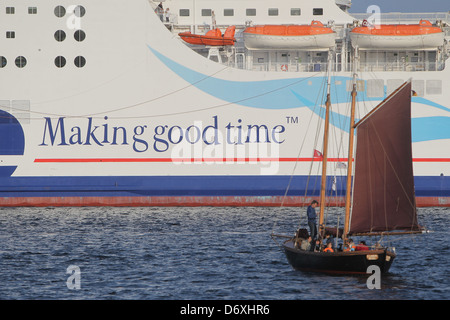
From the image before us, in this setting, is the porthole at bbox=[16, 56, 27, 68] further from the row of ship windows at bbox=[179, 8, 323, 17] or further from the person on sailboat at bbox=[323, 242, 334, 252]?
the person on sailboat at bbox=[323, 242, 334, 252]

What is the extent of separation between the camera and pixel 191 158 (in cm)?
4306

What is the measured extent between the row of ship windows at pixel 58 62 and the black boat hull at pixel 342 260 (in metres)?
20.4

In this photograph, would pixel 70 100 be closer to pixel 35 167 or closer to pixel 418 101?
pixel 35 167

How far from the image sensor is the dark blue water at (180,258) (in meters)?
24.5

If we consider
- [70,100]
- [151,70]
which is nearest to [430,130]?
[151,70]

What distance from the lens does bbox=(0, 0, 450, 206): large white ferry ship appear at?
43.0m

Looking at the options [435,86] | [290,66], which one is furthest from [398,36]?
[290,66]

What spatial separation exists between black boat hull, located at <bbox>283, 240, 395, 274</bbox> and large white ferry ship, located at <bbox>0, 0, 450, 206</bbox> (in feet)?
51.4

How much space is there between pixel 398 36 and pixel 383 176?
1781cm

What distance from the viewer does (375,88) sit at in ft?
143

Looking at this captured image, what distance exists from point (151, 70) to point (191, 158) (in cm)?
508

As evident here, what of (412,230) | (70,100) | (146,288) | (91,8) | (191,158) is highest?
(91,8)

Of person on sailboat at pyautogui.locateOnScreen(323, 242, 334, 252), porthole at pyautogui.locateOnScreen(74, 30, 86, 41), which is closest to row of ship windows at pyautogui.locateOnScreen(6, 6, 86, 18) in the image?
porthole at pyautogui.locateOnScreen(74, 30, 86, 41)

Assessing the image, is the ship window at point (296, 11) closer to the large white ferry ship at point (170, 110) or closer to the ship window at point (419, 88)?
the large white ferry ship at point (170, 110)
